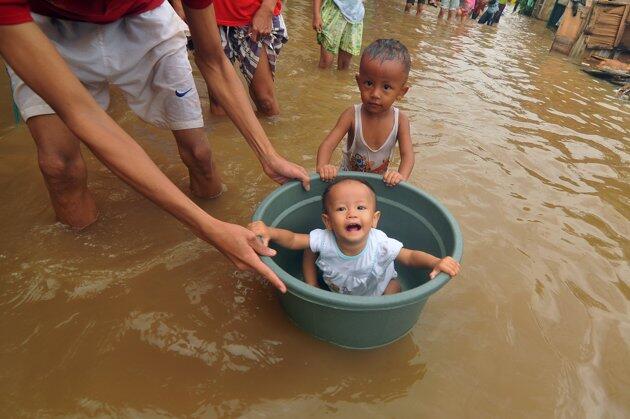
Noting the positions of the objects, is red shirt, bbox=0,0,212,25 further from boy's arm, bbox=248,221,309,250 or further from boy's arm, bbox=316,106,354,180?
boy's arm, bbox=248,221,309,250

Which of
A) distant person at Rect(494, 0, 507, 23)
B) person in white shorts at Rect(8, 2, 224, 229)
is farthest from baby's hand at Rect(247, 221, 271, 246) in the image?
distant person at Rect(494, 0, 507, 23)

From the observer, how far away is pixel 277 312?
1824mm

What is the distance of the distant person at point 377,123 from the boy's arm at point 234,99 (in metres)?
0.18

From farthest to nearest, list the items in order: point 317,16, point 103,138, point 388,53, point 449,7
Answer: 1. point 449,7
2. point 317,16
3. point 388,53
4. point 103,138

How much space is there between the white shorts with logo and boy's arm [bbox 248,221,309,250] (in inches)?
33.3

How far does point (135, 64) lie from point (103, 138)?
89 cm

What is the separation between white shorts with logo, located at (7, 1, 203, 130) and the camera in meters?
1.84

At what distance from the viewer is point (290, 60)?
5148 mm

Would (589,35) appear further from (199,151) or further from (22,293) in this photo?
(22,293)

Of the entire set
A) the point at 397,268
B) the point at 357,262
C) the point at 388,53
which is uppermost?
the point at 388,53

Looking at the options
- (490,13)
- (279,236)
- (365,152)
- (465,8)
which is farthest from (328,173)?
(490,13)

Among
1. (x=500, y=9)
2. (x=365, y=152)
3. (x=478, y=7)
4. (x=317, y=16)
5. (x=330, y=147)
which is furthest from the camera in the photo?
(x=478, y=7)

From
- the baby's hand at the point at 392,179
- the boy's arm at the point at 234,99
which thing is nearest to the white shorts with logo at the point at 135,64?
the boy's arm at the point at 234,99

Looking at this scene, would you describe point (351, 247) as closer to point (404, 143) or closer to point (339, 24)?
Answer: point (404, 143)
